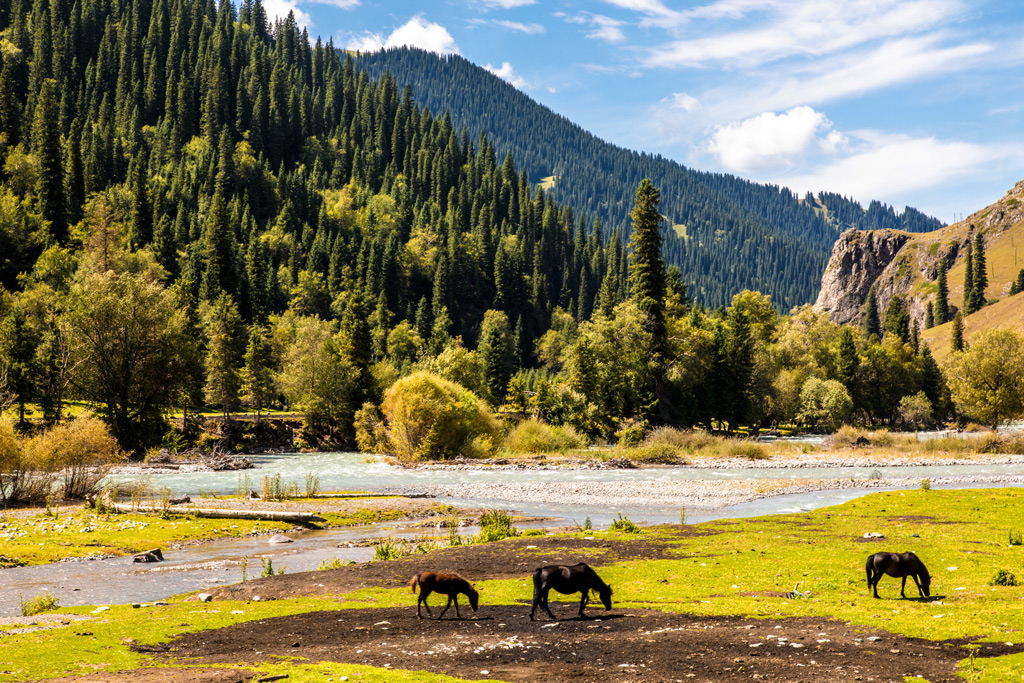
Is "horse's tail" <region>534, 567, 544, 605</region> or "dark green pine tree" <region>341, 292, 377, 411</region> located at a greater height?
"dark green pine tree" <region>341, 292, 377, 411</region>

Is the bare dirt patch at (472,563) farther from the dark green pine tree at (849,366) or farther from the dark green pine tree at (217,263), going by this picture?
the dark green pine tree at (217,263)

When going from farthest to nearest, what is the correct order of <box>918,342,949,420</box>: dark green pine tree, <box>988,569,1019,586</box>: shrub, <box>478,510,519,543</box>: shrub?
<box>918,342,949,420</box>: dark green pine tree, <box>478,510,519,543</box>: shrub, <box>988,569,1019,586</box>: shrub

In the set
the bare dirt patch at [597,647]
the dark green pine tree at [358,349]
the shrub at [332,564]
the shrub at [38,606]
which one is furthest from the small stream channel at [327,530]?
the dark green pine tree at [358,349]

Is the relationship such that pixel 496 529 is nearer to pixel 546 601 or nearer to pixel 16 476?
pixel 546 601

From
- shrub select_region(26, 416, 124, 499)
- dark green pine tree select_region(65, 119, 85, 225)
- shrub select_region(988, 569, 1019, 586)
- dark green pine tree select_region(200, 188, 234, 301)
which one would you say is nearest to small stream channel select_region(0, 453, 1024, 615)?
shrub select_region(26, 416, 124, 499)

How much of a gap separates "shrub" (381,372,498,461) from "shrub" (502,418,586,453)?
3056 millimetres

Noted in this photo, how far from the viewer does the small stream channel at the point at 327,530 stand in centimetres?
2184

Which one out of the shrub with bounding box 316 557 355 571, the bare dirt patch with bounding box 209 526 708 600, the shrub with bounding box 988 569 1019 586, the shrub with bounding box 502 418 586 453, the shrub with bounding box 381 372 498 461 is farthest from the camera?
the shrub with bounding box 502 418 586 453

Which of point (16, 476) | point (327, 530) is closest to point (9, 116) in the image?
point (16, 476)

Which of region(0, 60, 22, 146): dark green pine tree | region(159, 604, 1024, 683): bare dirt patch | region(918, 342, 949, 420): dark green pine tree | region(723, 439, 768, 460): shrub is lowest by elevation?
region(723, 439, 768, 460): shrub

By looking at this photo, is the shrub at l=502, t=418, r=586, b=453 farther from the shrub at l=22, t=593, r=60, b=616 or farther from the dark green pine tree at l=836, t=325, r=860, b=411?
the dark green pine tree at l=836, t=325, r=860, b=411

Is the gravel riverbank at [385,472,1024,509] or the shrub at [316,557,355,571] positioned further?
the gravel riverbank at [385,472,1024,509]

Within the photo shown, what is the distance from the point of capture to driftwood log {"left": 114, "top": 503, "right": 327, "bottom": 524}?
34094 millimetres

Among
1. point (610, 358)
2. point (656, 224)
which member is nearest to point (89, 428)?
point (610, 358)
